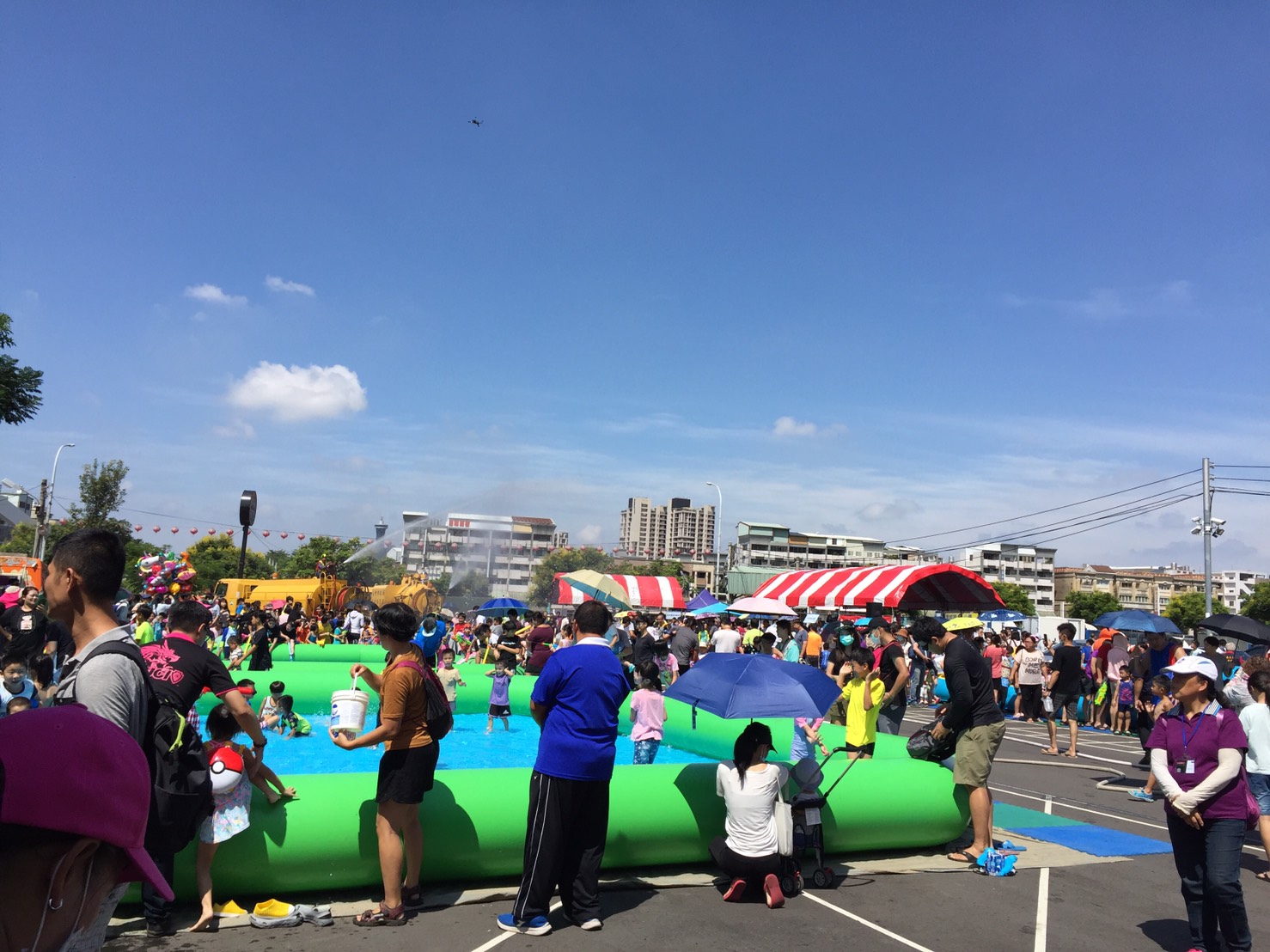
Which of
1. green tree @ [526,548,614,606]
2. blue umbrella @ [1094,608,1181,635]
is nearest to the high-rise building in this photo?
green tree @ [526,548,614,606]

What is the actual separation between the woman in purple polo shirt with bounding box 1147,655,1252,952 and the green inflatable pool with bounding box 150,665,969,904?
214 cm

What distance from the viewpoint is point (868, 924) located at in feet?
17.9

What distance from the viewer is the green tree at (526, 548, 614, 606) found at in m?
102

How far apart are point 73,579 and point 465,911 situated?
11.3 feet

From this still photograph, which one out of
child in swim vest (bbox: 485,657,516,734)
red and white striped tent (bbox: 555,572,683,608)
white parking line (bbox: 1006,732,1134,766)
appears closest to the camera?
white parking line (bbox: 1006,732,1134,766)

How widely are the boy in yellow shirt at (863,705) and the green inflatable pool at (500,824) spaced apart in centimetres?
27

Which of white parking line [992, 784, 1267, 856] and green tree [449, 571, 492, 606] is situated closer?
white parking line [992, 784, 1267, 856]

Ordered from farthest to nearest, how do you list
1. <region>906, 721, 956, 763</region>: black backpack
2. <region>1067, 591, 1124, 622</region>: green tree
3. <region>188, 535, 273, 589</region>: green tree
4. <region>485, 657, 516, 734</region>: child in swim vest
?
<region>1067, 591, 1124, 622</region>: green tree
<region>188, 535, 273, 589</region>: green tree
<region>485, 657, 516, 734</region>: child in swim vest
<region>906, 721, 956, 763</region>: black backpack

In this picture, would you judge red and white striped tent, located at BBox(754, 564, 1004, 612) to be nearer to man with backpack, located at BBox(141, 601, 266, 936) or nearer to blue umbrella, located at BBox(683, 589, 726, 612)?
blue umbrella, located at BBox(683, 589, 726, 612)

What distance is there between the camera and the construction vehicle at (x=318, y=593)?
3183 centimetres

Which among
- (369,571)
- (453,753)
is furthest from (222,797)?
(369,571)

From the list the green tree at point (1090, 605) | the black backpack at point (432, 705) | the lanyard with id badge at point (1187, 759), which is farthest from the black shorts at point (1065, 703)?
the green tree at point (1090, 605)

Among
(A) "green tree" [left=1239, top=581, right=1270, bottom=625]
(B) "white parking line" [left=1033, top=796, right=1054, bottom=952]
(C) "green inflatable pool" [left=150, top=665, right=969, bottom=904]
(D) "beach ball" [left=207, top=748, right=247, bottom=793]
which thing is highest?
(A) "green tree" [left=1239, top=581, right=1270, bottom=625]

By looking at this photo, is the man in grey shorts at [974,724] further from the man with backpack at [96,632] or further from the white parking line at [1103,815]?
the man with backpack at [96,632]
